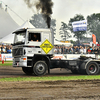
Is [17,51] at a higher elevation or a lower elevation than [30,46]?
lower

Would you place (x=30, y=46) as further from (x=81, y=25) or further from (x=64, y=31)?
(x=64, y=31)

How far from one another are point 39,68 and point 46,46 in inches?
51.6

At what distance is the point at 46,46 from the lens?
11867 mm

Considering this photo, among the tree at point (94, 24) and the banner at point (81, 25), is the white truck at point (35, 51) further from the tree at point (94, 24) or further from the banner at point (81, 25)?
the tree at point (94, 24)

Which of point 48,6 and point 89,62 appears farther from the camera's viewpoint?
point 48,6

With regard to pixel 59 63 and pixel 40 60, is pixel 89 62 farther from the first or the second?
pixel 40 60

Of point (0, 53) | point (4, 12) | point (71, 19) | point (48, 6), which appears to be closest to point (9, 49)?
point (0, 53)

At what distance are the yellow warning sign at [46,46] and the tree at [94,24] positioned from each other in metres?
56.2

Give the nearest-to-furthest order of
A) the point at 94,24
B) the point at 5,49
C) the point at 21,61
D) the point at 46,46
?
1. the point at 21,61
2. the point at 46,46
3. the point at 5,49
4. the point at 94,24

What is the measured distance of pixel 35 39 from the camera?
11.8 metres

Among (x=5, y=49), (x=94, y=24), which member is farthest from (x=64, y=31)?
(x=5, y=49)

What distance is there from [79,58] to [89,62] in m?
0.67

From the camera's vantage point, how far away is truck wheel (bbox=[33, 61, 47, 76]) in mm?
11852

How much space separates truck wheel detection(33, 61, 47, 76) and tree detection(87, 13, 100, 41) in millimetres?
56420
